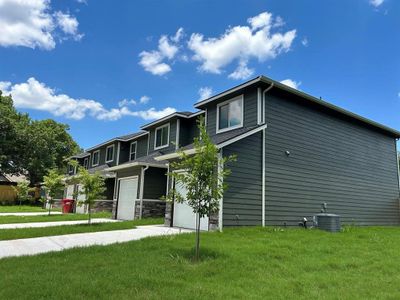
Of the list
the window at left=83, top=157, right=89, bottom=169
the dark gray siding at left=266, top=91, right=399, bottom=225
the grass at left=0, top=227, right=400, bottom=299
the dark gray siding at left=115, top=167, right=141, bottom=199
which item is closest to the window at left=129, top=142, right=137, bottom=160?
the dark gray siding at left=115, top=167, right=141, bottom=199

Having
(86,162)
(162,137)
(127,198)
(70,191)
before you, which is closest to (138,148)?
(162,137)

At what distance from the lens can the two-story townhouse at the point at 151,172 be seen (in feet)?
49.9

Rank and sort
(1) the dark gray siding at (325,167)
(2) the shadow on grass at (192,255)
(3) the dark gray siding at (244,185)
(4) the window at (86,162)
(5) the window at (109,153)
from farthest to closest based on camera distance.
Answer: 1. (4) the window at (86,162)
2. (5) the window at (109,153)
3. (1) the dark gray siding at (325,167)
4. (3) the dark gray siding at (244,185)
5. (2) the shadow on grass at (192,255)

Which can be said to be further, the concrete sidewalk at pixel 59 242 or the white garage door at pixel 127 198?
the white garage door at pixel 127 198

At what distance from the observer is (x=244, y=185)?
10844 mm

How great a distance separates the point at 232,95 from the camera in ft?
41.7

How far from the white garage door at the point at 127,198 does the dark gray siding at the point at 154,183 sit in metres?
0.75

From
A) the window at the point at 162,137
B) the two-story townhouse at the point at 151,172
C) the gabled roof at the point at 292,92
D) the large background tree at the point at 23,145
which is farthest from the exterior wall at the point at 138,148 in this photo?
the large background tree at the point at 23,145

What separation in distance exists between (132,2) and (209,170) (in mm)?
9725

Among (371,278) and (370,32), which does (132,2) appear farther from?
(371,278)

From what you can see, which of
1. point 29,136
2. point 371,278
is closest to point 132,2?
point 371,278

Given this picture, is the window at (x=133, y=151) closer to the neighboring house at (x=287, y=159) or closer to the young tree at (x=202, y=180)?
the neighboring house at (x=287, y=159)

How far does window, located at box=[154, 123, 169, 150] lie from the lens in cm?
1794

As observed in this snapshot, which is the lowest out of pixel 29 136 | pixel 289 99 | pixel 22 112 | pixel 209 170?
→ pixel 209 170
